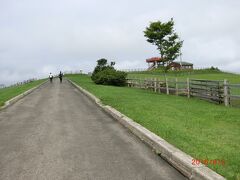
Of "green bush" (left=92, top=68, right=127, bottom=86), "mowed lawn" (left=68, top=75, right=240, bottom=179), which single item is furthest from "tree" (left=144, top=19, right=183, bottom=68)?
"mowed lawn" (left=68, top=75, right=240, bottom=179)

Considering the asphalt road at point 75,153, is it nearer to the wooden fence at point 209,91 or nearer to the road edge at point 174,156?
the road edge at point 174,156

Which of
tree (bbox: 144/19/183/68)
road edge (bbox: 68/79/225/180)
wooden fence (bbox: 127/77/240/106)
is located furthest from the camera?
tree (bbox: 144/19/183/68)

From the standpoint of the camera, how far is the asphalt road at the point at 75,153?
6.86 m

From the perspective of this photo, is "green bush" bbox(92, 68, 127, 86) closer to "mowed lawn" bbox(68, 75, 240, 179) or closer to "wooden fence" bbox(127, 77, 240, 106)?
"wooden fence" bbox(127, 77, 240, 106)

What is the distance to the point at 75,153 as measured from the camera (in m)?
8.45

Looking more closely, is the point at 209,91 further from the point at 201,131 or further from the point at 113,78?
the point at 113,78

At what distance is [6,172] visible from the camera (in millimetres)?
7035

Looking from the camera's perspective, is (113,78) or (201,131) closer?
(201,131)

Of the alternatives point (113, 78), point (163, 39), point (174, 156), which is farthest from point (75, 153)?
point (163, 39)

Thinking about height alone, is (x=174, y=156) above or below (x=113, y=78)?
above

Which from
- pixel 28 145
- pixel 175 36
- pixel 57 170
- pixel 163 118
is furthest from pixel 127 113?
pixel 175 36

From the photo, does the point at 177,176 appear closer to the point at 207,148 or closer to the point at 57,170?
the point at 207,148

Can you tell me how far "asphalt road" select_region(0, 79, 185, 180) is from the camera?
6.86 metres

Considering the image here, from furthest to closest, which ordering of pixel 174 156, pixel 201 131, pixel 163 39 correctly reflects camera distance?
pixel 163 39
pixel 201 131
pixel 174 156
